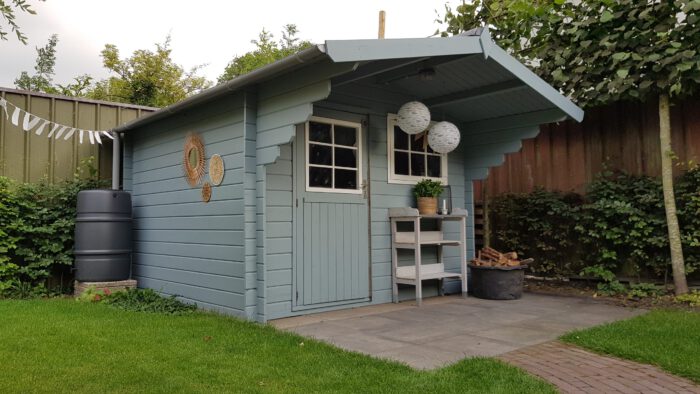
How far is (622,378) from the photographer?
9.23 feet

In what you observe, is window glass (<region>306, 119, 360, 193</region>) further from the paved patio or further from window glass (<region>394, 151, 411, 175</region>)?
the paved patio

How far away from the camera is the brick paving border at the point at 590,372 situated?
2.66 metres

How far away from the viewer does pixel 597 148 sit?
609 centimetres

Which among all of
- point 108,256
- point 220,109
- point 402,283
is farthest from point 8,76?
point 402,283

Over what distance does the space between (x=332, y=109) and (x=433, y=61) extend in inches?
41.7

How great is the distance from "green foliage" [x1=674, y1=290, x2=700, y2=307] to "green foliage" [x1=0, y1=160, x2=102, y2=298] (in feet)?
21.0

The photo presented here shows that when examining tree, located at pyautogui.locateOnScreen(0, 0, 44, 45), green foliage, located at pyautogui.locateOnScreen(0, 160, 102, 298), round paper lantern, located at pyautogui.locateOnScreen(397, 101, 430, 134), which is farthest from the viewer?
green foliage, located at pyautogui.locateOnScreen(0, 160, 102, 298)

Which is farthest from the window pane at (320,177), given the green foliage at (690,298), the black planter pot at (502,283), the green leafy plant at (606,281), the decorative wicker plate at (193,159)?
the green foliage at (690,298)

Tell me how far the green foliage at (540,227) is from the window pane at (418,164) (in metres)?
1.65

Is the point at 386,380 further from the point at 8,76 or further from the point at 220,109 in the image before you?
the point at 8,76

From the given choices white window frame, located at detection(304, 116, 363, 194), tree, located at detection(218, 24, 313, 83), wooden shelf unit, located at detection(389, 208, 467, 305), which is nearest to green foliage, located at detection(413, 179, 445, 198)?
wooden shelf unit, located at detection(389, 208, 467, 305)

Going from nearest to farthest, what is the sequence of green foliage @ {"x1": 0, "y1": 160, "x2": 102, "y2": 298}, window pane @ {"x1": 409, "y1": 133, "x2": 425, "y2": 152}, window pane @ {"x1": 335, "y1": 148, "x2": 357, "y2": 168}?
window pane @ {"x1": 335, "y1": 148, "x2": 357, "y2": 168}, green foliage @ {"x1": 0, "y1": 160, "x2": 102, "y2": 298}, window pane @ {"x1": 409, "y1": 133, "x2": 425, "y2": 152}

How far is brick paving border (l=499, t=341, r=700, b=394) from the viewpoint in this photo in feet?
8.73

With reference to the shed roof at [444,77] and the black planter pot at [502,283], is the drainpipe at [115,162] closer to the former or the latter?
the shed roof at [444,77]
